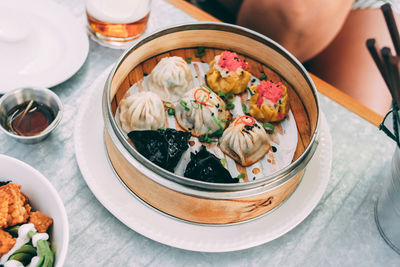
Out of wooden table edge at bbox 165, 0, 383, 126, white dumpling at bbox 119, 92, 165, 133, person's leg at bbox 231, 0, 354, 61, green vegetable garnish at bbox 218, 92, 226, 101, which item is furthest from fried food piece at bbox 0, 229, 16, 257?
person's leg at bbox 231, 0, 354, 61

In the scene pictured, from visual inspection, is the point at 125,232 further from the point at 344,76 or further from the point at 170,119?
the point at 344,76

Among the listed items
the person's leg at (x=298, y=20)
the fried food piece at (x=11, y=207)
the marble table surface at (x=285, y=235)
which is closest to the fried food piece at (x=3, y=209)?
the fried food piece at (x=11, y=207)

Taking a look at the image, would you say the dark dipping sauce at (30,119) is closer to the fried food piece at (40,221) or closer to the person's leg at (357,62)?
the fried food piece at (40,221)

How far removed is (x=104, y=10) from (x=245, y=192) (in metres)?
0.80

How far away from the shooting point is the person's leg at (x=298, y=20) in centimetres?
172

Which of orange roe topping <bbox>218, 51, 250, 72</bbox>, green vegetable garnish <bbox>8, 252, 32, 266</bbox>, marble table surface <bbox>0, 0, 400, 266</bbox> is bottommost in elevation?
marble table surface <bbox>0, 0, 400, 266</bbox>

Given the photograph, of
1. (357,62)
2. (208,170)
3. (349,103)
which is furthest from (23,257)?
(357,62)

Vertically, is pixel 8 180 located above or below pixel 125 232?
above

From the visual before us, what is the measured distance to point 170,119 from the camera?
1.15 meters

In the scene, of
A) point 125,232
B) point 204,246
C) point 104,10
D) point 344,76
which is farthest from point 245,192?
point 344,76

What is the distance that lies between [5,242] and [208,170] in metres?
0.46

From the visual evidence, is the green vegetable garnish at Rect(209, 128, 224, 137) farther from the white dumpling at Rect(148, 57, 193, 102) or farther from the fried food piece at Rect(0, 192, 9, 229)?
the fried food piece at Rect(0, 192, 9, 229)

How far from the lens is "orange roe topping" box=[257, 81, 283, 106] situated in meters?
1.12

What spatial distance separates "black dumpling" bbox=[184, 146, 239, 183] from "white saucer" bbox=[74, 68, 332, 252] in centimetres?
11
